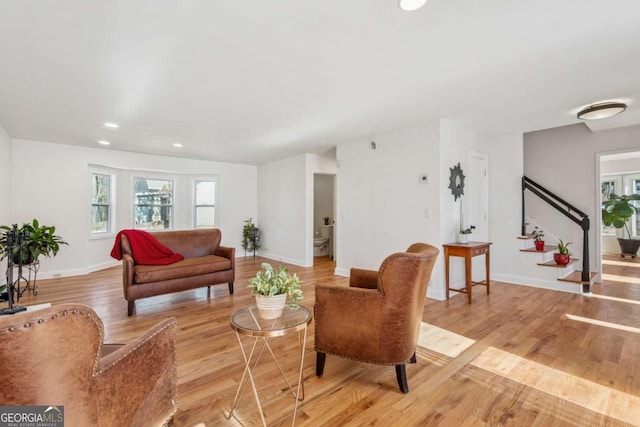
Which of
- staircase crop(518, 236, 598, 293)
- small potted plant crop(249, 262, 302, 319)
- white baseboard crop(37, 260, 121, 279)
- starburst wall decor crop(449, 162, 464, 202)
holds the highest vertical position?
starburst wall decor crop(449, 162, 464, 202)

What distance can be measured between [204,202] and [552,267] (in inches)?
277

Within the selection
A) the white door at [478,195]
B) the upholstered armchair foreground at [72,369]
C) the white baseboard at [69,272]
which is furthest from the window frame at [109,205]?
the white door at [478,195]

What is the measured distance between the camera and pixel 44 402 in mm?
869

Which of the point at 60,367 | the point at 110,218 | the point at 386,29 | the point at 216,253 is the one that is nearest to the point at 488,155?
the point at 386,29

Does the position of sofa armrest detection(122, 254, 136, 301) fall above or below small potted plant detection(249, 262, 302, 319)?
below

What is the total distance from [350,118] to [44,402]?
3644 millimetres

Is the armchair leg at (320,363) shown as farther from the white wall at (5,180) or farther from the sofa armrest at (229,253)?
the white wall at (5,180)

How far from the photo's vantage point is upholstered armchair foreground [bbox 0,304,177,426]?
0.82 m

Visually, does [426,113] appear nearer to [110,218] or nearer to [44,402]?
[44,402]

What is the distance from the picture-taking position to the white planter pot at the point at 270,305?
1662 mm

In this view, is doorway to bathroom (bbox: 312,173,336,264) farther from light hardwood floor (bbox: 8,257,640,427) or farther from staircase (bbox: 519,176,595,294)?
staircase (bbox: 519,176,595,294)

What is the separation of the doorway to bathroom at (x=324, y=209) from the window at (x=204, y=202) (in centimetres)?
261

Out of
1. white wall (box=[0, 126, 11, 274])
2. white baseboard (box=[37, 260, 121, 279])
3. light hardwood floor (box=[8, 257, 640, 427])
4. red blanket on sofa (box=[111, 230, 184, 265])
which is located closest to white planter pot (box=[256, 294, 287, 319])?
light hardwood floor (box=[8, 257, 640, 427])

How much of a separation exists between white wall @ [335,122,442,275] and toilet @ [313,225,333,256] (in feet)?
6.98
